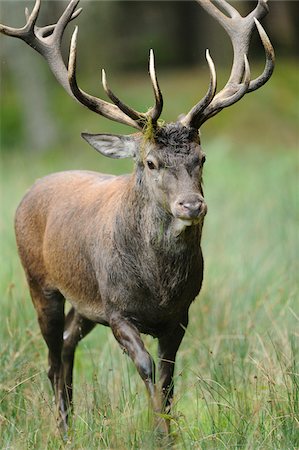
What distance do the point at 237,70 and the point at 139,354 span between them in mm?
1862

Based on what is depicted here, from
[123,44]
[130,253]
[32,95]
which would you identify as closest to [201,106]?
[130,253]

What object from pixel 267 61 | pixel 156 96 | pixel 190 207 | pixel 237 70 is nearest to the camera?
pixel 190 207

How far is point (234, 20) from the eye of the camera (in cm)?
686

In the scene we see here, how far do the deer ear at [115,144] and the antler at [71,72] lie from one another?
12 centimetres

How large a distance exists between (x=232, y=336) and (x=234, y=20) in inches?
83.0

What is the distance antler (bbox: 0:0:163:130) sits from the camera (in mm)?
5965

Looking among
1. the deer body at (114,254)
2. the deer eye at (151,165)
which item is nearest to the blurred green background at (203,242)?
the deer body at (114,254)

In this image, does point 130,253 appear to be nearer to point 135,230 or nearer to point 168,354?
point 135,230

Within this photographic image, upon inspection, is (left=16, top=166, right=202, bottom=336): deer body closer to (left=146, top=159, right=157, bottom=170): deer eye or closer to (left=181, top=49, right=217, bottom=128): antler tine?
(left=146, top=159, right=157, bottom=170): deer eye

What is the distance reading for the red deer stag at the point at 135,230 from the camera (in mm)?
5859

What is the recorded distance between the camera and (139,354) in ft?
19.3

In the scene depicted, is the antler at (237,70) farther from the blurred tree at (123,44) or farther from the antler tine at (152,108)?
the blurred tree at (123,44)

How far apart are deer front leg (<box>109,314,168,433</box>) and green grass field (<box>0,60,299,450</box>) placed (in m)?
0.10

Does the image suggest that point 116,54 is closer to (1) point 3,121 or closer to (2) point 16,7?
(1) point 3,121
